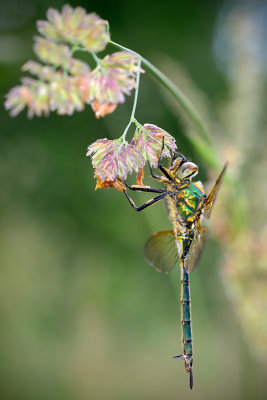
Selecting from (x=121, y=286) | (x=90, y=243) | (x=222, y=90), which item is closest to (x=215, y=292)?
(x=121, y=286)

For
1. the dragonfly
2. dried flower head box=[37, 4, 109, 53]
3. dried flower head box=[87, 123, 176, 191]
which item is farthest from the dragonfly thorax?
dried flower head box=[37, 4, 109, 53]

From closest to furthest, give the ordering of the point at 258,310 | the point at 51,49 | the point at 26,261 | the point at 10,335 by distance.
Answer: the point at 51,49 < the point at 258,310 < the point at 26,261 < the point at 10,335

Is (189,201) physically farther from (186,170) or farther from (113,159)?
(113,159)

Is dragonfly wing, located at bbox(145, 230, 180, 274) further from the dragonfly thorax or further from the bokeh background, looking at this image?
the bokeh background

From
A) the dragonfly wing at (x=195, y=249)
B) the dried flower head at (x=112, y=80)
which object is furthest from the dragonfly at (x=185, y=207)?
the dried flower head at (x=112, y=80)

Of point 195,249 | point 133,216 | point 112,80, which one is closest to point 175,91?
point 112,80

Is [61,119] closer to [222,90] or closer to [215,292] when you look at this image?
[222,90]

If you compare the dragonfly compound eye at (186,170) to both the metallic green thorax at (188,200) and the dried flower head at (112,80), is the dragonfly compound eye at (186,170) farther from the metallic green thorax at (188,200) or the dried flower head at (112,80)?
the dried flower head at (112,80)
